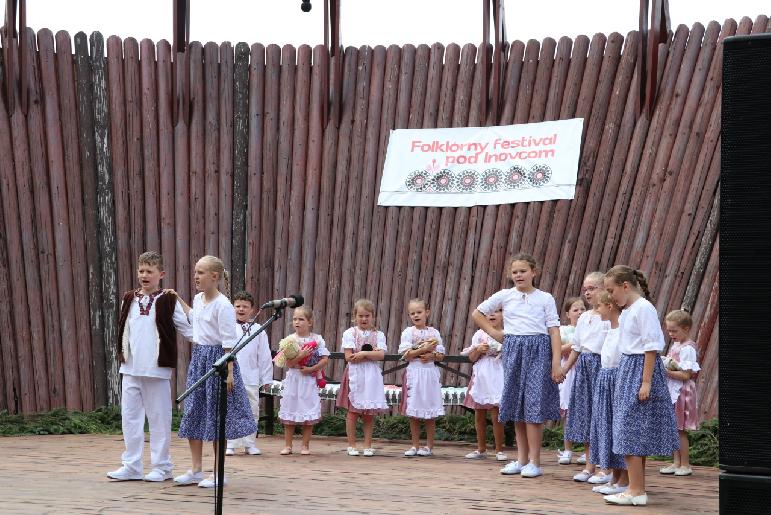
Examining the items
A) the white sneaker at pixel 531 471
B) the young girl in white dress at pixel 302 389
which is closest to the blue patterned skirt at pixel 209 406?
the white sneaker at pixel 531 471

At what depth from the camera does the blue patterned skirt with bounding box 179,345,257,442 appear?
7664 mm

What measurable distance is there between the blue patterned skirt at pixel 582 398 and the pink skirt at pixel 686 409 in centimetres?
87

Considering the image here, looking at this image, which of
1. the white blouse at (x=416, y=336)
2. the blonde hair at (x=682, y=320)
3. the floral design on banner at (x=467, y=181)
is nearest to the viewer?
the blonde hair at (x=682, y=320)

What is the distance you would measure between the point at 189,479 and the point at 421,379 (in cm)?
294

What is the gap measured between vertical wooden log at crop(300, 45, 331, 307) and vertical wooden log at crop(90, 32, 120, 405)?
211 centimetres

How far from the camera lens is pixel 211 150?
12.8m

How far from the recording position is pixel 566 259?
37.9 feet

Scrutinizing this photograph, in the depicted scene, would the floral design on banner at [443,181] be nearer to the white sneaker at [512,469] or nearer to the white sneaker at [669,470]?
the white sneaker at [512,469]

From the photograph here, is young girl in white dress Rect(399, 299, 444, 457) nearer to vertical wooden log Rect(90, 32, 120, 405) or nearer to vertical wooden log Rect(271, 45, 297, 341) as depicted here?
vertical wooden log Rect(271, 45, 297, 341)

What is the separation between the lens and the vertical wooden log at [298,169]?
12.6 meters

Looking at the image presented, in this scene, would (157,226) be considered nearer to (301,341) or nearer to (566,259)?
(301,341)

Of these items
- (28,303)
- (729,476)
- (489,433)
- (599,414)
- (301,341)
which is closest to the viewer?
(729,476)

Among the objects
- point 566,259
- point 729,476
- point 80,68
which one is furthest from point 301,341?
point 729,476

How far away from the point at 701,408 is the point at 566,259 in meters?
2.06
